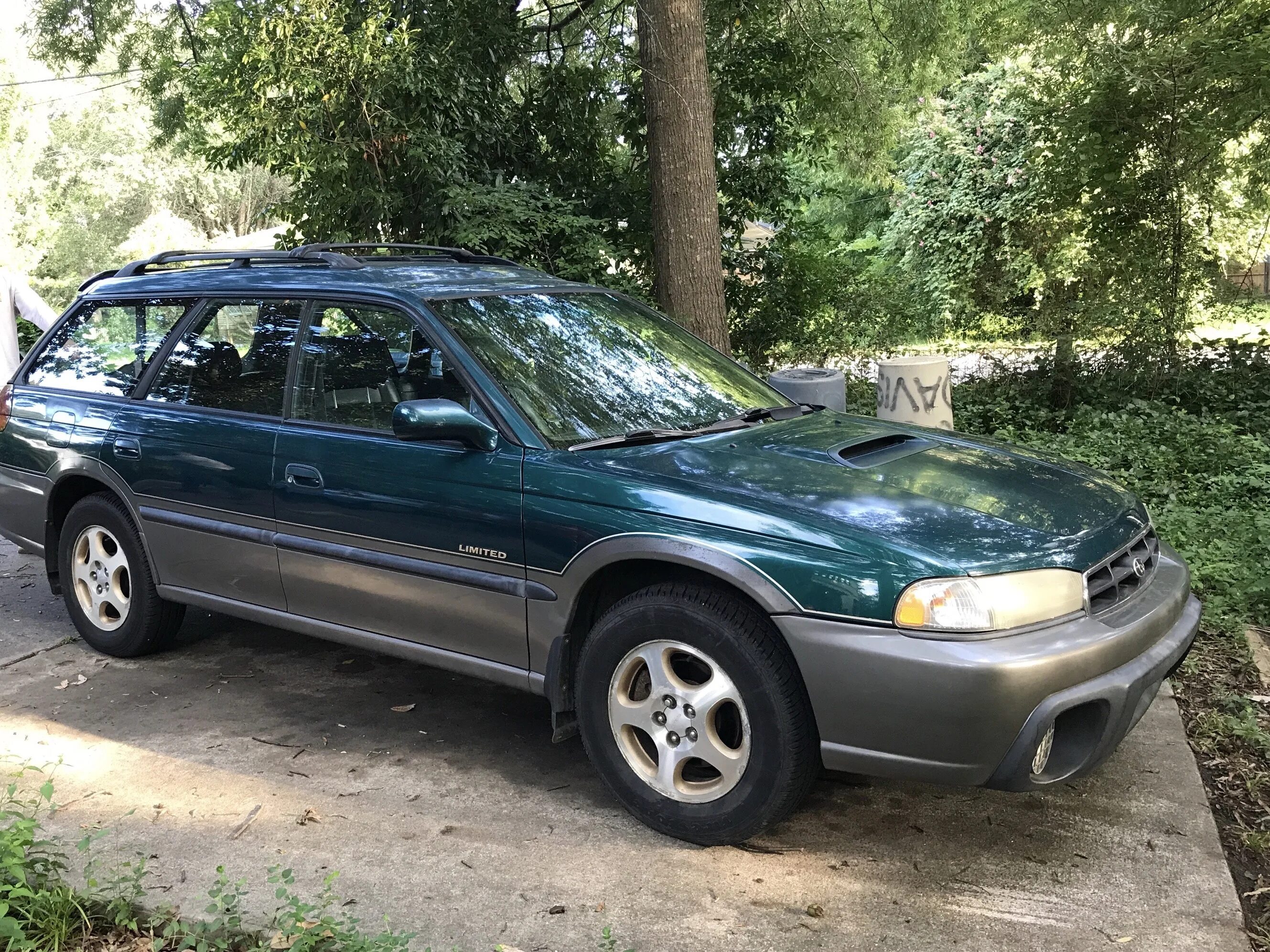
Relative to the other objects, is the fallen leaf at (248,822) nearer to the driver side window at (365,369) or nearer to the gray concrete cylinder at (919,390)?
the driver side window at (365,369)

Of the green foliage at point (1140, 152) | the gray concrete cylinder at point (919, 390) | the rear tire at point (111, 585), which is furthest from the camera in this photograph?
the green foliage at point (1140, 152)

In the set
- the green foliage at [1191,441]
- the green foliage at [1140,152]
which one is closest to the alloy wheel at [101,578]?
the green foliage at [1191,441]

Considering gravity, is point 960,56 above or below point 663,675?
above

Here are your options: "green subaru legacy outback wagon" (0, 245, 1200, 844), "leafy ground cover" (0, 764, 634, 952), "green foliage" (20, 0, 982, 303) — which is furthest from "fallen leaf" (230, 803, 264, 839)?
"green foliage" (20, 0, 982, 303)

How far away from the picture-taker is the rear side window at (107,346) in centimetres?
478

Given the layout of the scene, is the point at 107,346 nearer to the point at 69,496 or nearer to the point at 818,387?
the point at 69,496

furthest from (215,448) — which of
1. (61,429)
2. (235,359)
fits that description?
(61,429)

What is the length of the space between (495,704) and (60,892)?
6.12 ft

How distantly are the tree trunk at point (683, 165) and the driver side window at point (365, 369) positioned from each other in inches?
163

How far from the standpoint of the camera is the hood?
3.03 meters

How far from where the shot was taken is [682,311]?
8.00 m

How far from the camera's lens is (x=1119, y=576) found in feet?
10.7

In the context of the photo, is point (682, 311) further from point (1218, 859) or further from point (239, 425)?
point (1218, 859)

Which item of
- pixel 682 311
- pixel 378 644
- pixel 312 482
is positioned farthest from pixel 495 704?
pixel 682 311
